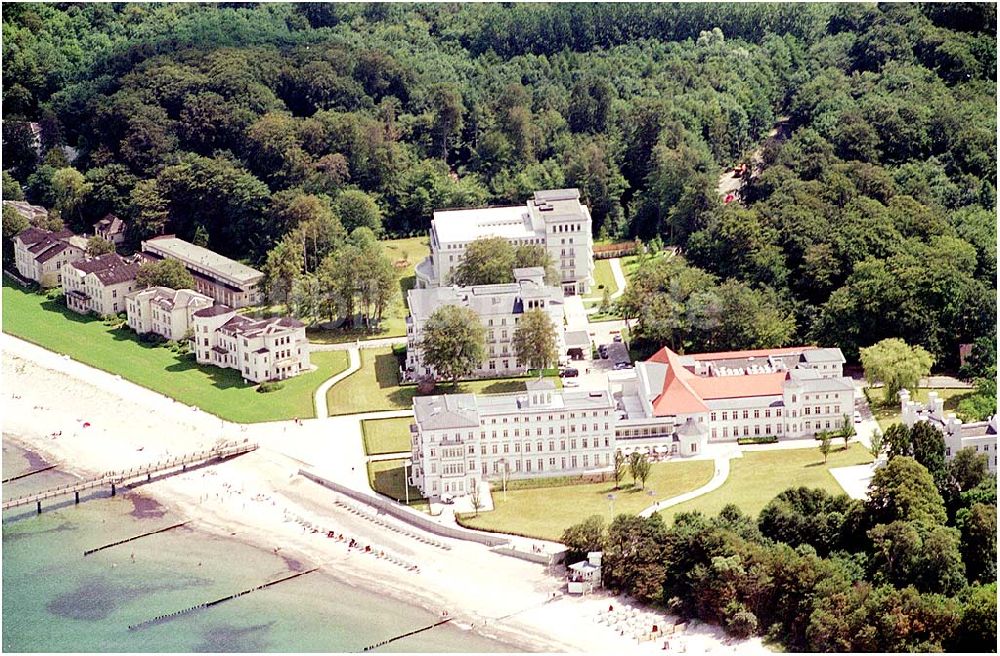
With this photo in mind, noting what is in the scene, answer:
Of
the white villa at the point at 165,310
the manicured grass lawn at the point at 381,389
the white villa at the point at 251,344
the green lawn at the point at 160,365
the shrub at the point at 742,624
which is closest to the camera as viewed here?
the shrub at the point at 742,624

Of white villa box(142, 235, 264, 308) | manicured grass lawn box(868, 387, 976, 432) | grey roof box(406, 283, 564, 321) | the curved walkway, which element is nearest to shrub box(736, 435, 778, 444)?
the curved walkway

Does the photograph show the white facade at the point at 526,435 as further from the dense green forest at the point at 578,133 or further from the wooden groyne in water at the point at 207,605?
the dense green forest at the point at 578,133

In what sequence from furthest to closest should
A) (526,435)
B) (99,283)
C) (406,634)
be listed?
(99,283) → (526,435) → (406,634)

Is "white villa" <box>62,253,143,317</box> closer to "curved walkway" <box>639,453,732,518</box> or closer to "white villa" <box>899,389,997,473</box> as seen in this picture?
"curved walkway" <box>639,453,732,518</box>

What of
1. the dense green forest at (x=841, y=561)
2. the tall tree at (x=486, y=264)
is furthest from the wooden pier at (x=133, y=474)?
the tall tree at (x=486, y=264)

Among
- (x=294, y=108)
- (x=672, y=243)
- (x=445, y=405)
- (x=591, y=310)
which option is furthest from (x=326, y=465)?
(x=294, y=108)

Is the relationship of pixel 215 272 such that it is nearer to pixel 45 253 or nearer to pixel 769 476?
pixel 45 253

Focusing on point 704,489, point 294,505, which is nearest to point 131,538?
point 294,505
